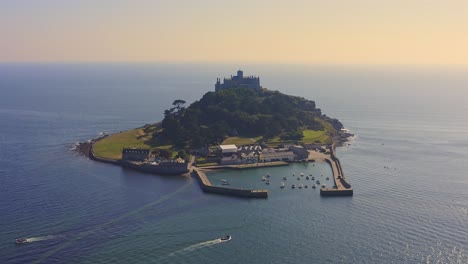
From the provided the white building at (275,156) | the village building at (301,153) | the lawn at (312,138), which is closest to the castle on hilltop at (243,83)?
the lawn at (312,138)

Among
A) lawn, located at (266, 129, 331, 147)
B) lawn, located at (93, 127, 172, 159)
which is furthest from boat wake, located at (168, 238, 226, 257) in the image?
lawn, located at (266, 129, 331, 147)

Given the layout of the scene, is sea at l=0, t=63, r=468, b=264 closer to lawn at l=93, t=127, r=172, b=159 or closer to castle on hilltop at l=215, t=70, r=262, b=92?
lawn at l=93, t=127, r=172, b=159

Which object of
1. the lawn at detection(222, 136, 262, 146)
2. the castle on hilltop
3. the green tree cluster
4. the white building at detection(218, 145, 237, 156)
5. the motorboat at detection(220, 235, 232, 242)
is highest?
the castle on hilltop

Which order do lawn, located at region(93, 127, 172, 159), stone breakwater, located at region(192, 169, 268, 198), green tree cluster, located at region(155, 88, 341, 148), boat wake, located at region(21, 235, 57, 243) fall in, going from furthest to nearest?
green tree cluster, located at region(155, 88, 341, 148)
lawn, located at region(93, 127, 172, 159)
stone breakwater, located at region(192, 169, 268, 198)
boat wake, located at region(21, 235, 57, 243)

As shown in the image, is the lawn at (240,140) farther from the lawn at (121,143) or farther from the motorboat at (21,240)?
the motorboat at (21,240)

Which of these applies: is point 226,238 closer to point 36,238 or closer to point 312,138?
point 36,238

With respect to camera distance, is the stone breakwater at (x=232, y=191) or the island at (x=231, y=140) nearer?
the stone breakwater at (x=232, y=191)

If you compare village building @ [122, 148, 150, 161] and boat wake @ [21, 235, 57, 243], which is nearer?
boat wake @ [21, 235, 57, 243]

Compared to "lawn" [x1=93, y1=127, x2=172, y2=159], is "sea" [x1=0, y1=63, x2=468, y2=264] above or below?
below
